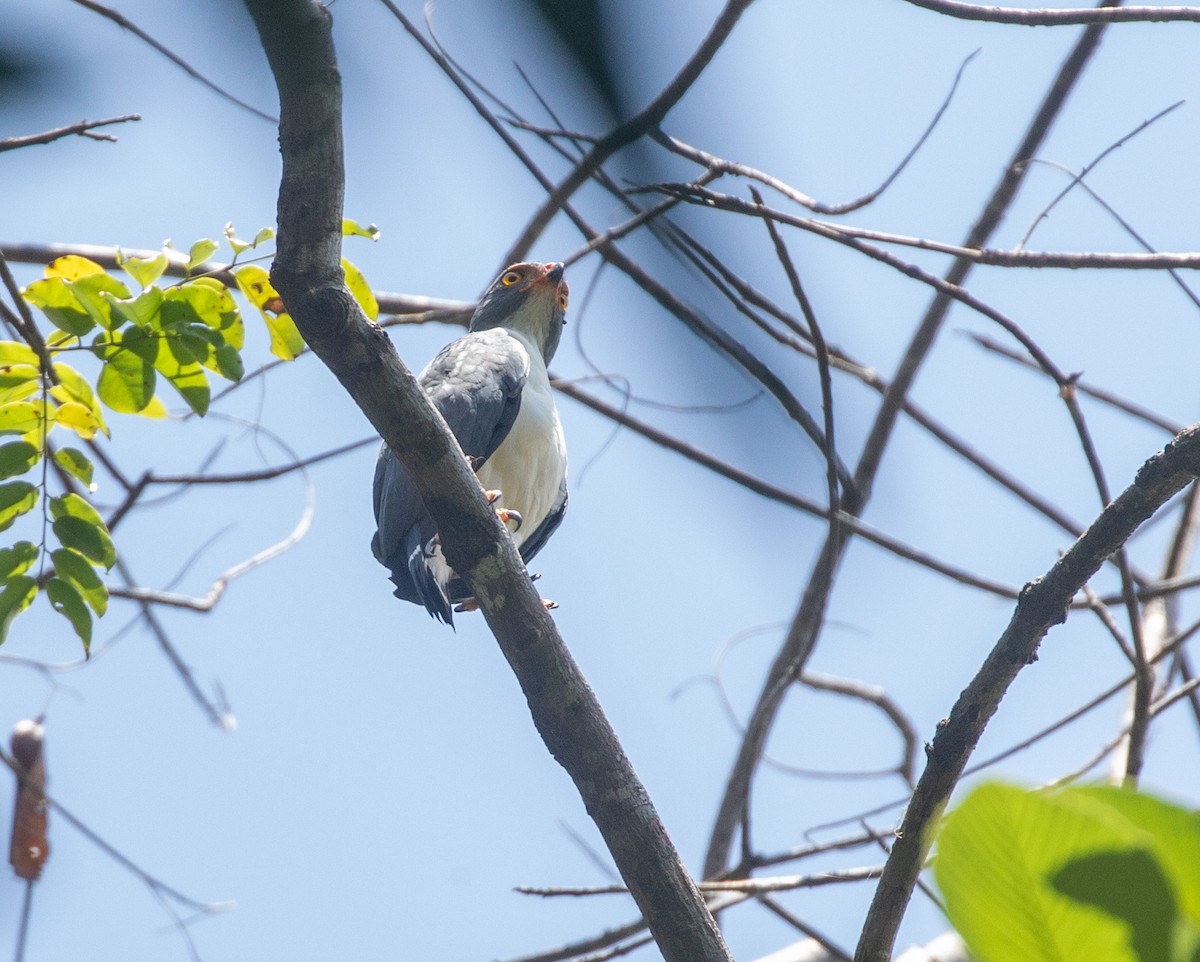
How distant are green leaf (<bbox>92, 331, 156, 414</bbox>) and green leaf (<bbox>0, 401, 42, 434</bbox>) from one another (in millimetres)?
185

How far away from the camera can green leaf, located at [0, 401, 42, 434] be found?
338 cm

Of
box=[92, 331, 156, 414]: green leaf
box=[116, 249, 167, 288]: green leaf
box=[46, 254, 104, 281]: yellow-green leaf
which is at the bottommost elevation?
box=[92, 331, 156, 414]: green leaf

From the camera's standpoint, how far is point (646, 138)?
2.53 feet

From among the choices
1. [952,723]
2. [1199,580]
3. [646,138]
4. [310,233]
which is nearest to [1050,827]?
[646,138]

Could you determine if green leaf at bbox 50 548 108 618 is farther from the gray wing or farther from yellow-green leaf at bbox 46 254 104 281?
the gray wing

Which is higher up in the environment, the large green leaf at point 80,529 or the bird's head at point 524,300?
the bird's head at point 524,300

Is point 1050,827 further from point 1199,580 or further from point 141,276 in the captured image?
point 1199,580

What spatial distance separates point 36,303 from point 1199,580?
15.2 feet

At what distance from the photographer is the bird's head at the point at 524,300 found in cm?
676

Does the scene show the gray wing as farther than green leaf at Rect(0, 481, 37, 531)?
Yes

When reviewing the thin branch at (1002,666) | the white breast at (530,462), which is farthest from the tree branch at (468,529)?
the white breast at (530,462)

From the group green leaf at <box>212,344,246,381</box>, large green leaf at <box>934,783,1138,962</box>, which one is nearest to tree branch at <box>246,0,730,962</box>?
green leaf at <box>212,344,246,381</box>

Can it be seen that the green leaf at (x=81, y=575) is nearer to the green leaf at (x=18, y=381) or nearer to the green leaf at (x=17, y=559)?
the green leaf at (x=17, y=559)

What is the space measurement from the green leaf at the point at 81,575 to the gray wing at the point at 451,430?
1.14 metres
